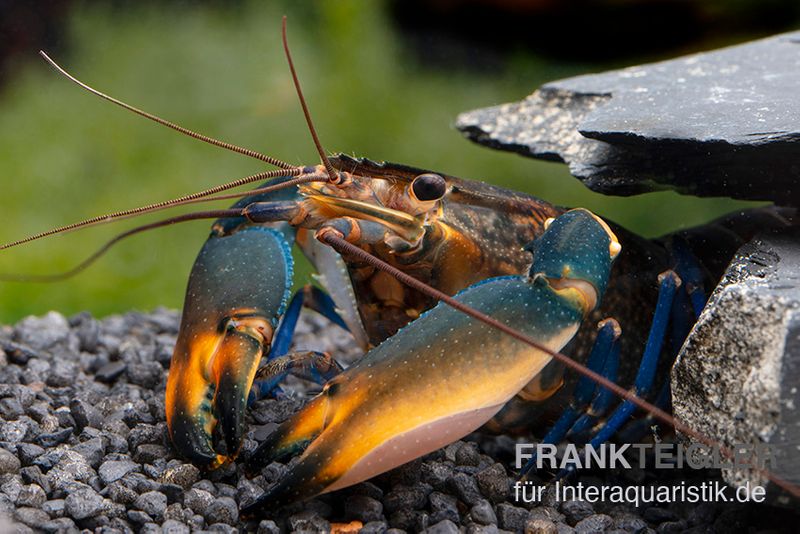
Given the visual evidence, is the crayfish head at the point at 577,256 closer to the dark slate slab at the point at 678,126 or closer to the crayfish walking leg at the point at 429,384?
the crayfish walking leg at the point at 429,384

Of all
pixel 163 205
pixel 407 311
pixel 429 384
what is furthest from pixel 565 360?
pixel 163 205

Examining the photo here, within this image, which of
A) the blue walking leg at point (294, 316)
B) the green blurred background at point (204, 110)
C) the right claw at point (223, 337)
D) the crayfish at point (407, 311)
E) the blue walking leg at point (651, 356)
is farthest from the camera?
the green blurred background at point (204, 110)

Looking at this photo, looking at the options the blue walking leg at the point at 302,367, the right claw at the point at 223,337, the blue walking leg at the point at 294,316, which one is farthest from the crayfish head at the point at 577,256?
the blue walking leg at the point at 294,316

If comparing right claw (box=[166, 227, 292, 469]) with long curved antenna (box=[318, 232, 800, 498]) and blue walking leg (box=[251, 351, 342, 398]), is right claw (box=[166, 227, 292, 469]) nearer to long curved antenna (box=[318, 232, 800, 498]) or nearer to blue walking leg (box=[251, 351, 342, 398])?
blue walking leg (box=[251, 351, 342, 398])

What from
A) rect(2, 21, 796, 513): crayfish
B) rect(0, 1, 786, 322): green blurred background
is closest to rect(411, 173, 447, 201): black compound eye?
rect(2, 21, 796, 513): crayfish

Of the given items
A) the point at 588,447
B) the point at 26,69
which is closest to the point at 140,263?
the point at 26,69

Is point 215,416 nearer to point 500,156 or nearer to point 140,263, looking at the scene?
point 140,263
